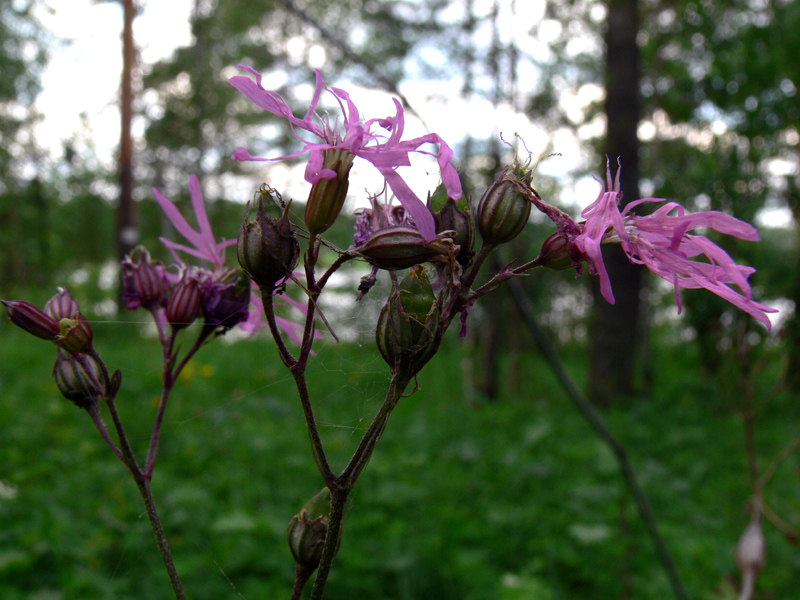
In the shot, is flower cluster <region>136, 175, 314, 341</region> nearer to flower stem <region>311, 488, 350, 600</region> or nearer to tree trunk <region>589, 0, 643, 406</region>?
flower stem <region>311, 488, 350, 600</region>

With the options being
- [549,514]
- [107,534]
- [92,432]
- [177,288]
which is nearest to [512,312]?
[549,514]

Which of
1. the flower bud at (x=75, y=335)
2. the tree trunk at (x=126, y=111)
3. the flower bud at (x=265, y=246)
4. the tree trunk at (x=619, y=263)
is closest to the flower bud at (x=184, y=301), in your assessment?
the flower bud at (x=75, y=335)

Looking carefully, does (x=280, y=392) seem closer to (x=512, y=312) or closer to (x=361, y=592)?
(x=512, y=312)

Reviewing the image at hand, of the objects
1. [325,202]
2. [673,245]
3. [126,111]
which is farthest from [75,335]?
[126,111]

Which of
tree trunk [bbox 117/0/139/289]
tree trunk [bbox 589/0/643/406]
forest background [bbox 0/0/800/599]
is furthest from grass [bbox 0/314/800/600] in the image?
tree trunk [bbox 117/0/139/289]

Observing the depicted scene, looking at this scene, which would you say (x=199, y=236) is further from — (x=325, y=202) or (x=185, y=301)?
(x=325, y=202)
